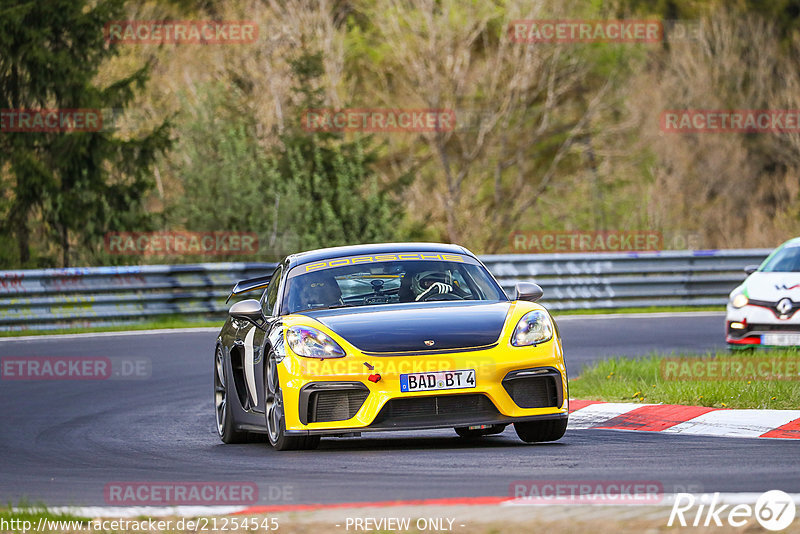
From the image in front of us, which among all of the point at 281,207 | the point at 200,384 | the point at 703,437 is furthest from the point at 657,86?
the point at 703,437

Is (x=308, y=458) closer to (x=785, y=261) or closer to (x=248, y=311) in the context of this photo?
(x=248, y=311)

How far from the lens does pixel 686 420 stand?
395 inches

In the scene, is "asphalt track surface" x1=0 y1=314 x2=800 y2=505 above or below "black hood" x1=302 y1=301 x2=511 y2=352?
below

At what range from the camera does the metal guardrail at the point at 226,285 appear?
66.2 feet

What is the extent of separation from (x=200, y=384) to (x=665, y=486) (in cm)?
862

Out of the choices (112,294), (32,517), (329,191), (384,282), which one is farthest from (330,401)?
(329,191)

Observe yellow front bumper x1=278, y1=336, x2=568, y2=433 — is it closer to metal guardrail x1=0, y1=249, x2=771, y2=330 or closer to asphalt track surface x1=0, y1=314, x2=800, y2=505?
asphalt track surface x1=0, y1=314, x2=800, y2=505

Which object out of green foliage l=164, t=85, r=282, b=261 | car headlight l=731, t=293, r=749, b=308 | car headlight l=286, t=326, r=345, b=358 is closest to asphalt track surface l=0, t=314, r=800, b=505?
car headlight l=286, t=326, r=345, b=358

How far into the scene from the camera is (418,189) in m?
41.8

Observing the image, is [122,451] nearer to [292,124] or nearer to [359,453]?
[359,453]

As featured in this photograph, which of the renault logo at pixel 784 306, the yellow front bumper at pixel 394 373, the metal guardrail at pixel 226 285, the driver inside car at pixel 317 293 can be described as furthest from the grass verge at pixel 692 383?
the metal guardrail at pixel 226 285

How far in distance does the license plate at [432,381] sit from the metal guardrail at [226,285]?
32.9 feet

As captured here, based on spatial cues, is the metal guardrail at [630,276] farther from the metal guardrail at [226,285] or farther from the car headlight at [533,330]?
the car headlight at [533,330]

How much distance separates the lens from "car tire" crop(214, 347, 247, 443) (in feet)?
33.3
